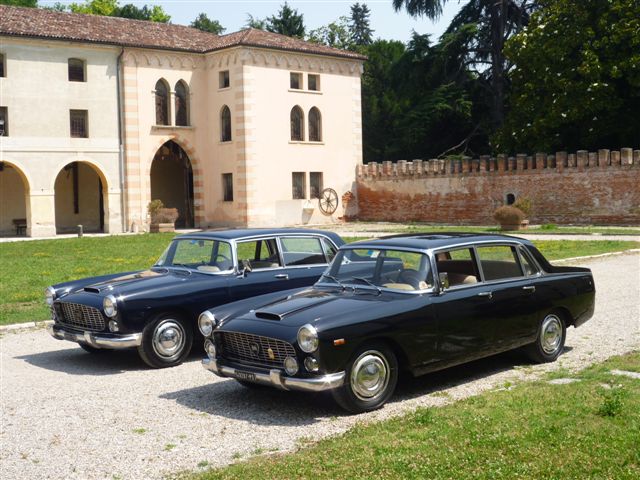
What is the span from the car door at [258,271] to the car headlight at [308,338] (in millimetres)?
3206

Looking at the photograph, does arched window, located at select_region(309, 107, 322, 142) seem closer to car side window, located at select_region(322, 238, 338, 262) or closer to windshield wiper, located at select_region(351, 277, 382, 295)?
car side window, located at select_region(322, 238, 338, 262)

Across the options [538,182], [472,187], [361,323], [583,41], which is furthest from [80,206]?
[361,323]

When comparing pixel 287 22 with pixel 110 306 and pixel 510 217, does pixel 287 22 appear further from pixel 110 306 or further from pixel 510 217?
pixel 110 306

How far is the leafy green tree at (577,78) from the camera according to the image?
1544 inches

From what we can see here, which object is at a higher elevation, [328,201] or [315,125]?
[315,125]

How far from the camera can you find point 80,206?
44.2 m

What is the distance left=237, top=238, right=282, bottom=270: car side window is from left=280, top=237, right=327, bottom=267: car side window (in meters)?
0.12

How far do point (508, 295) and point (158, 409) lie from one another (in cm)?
368

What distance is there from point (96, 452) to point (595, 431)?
12.0 ft

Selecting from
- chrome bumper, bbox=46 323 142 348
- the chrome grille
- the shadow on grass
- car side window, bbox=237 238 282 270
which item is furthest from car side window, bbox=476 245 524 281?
the chrome grille

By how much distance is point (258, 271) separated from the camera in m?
11.0

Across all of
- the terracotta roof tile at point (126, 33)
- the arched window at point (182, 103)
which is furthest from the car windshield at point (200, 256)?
the arched window at point (182, 103)

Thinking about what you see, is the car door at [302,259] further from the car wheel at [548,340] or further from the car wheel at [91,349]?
the car wheel at [548,340]

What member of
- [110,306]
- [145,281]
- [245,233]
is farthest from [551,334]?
[110,306]
